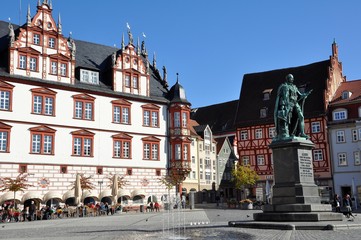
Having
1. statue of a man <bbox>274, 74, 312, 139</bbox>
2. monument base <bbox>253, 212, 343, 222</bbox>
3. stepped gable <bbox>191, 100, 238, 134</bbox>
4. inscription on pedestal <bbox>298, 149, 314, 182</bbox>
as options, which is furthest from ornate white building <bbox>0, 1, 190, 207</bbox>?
stepped gable <bbox>191, 100, 238, 134</bbox>

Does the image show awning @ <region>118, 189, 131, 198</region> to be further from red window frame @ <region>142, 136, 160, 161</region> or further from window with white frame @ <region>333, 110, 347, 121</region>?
window with white frame @ <region>333, 110, 347, 121</region>

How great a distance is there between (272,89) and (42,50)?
96.5ft

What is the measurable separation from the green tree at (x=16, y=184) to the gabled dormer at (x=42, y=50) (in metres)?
7.69

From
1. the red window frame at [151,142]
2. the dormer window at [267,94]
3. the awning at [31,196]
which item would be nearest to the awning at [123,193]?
the red window frame at [151,142]

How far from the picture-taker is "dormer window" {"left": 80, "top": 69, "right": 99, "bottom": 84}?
3862 cm

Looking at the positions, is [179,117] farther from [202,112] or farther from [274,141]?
[202,112]

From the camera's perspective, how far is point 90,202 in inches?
1485

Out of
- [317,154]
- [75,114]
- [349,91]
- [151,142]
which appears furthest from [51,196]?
[349,91]

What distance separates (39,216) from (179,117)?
1705cm

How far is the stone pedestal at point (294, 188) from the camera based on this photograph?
625 inches

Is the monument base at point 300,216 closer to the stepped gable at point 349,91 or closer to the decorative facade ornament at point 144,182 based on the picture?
the decorative facade ornament at point 144,182

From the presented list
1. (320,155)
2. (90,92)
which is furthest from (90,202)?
(320,155)

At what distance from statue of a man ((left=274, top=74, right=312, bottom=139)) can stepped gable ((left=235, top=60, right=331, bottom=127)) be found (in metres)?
32.3

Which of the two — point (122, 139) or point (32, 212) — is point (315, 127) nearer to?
point (122, 139)
